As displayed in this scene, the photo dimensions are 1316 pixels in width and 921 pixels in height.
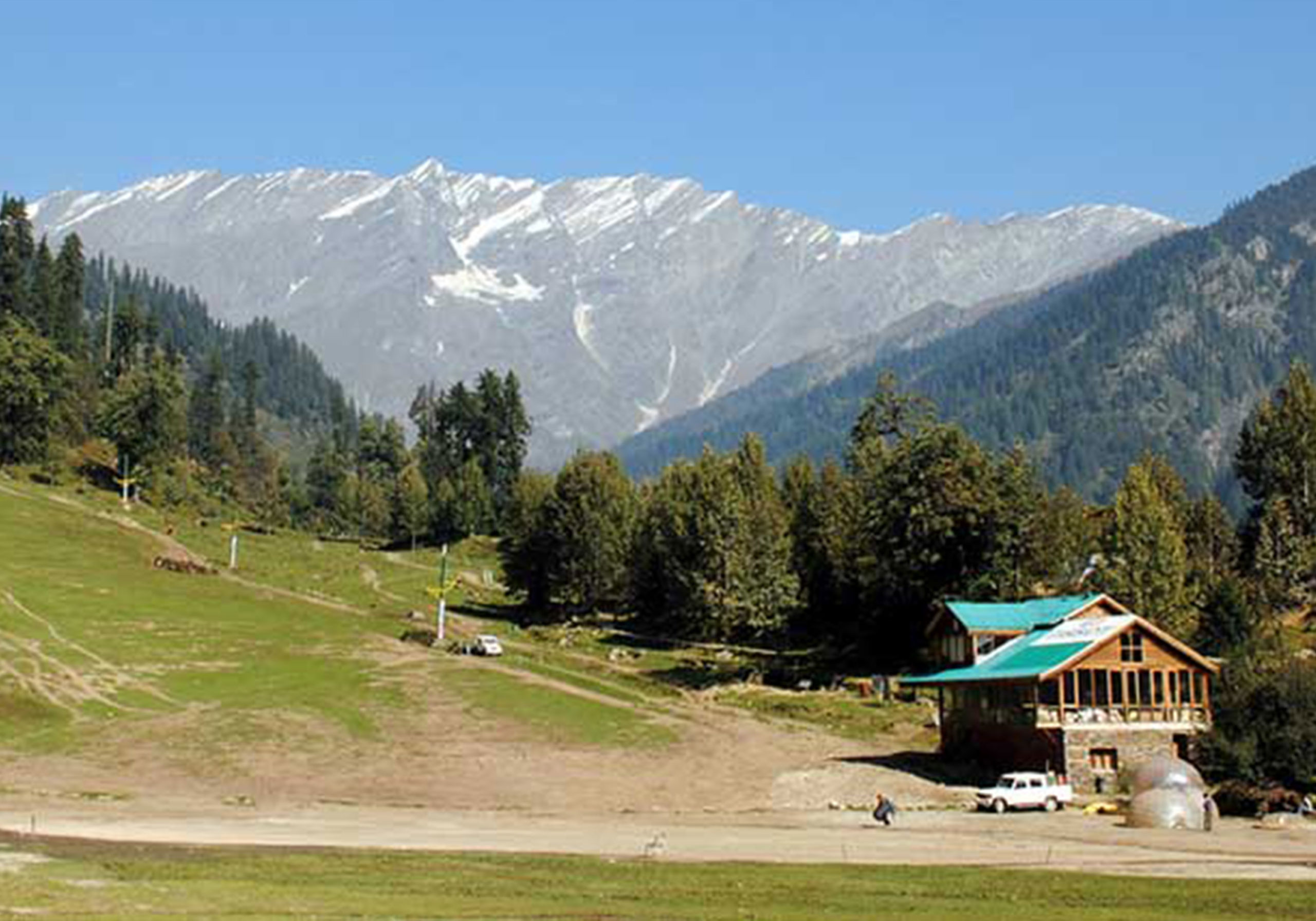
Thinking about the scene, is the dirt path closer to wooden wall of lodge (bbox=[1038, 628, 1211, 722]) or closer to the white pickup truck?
the white pickup truck

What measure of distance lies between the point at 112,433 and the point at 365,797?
126736 mm

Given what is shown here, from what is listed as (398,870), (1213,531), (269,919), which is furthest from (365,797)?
(1213,531)

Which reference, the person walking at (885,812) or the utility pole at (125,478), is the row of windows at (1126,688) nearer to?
the person walking at (885,812)

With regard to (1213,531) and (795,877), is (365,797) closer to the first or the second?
(795,877)

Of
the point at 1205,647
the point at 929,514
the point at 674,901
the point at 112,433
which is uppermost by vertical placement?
the point at 112,433

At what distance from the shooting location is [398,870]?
45094 millimetres

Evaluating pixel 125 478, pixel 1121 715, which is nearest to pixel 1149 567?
pixel 1121 715

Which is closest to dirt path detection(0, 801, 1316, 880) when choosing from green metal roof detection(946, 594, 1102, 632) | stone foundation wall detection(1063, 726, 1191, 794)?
stone foundation wall detection(1063, 726, 1191, 794)

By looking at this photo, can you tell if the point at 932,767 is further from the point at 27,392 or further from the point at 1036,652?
the point at 27,392

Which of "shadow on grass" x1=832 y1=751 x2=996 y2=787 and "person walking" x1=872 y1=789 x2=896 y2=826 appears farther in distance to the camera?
"shadow on grass" x1=832 y1=751 x2=996 y2=787

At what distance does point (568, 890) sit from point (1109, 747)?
148 ft

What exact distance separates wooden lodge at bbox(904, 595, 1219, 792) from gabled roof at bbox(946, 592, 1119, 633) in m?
4.03

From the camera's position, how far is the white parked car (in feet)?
370

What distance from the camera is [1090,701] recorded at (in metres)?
79.1
